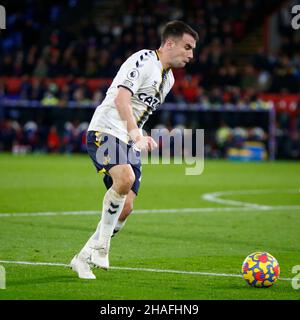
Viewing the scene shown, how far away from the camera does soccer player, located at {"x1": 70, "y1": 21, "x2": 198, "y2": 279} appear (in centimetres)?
875

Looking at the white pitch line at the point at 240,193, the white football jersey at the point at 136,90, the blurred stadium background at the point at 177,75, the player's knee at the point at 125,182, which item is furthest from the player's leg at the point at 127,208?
the blurred stadium background at the point at 177,75

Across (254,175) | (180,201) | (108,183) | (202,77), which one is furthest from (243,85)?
(108,183)

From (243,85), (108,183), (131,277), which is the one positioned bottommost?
(131,277)

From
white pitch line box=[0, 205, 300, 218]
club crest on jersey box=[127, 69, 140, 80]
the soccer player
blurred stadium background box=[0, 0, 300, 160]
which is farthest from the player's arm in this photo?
blurred stadium background box=[0, 0, 300, 160]

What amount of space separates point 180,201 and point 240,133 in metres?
13.4

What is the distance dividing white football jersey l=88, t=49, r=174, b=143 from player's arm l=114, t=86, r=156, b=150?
0.09 meters

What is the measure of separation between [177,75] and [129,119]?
23.8 metres

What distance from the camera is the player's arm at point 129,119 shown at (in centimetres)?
861

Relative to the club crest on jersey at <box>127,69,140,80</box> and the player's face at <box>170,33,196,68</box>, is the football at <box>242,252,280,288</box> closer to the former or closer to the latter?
the club crest on jersey at <box>127,69,140,80</box>

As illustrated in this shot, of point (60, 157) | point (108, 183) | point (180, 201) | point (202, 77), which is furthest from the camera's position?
point (202, 77)

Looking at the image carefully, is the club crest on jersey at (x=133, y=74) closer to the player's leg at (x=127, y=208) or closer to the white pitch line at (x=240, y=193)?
the player's leg at (x=127, y=208)
